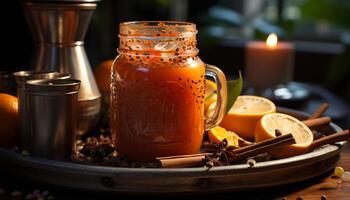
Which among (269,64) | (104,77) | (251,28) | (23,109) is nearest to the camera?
(23,109)

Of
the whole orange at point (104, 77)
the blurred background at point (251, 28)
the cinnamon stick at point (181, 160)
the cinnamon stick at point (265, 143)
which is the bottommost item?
the blurred background at point (251, 28)

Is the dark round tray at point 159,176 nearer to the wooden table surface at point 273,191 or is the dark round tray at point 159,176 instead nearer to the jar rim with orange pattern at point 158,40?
the wooden table surface at point 273,191

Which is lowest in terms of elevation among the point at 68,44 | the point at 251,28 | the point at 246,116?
the point at 251,28

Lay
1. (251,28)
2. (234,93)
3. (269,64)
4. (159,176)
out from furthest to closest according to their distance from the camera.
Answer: (251,28)
(269,64)
(234,93)
(159,176)

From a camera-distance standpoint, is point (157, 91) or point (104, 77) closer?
point (157, 91)

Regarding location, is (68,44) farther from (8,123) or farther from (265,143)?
(265,143)

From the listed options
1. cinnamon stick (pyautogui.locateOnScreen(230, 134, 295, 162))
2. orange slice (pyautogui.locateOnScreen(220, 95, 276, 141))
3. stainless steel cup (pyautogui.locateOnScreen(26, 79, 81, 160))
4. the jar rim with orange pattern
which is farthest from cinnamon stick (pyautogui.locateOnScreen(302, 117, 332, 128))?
stainless steel cup (pyautogui.locateOnScreen(26, 79, 81, 160))

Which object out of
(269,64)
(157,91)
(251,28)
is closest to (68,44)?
(157,91)

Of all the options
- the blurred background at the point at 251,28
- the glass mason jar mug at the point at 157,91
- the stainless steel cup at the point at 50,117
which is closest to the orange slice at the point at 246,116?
the glass mason jar mug at the point at 157,91
